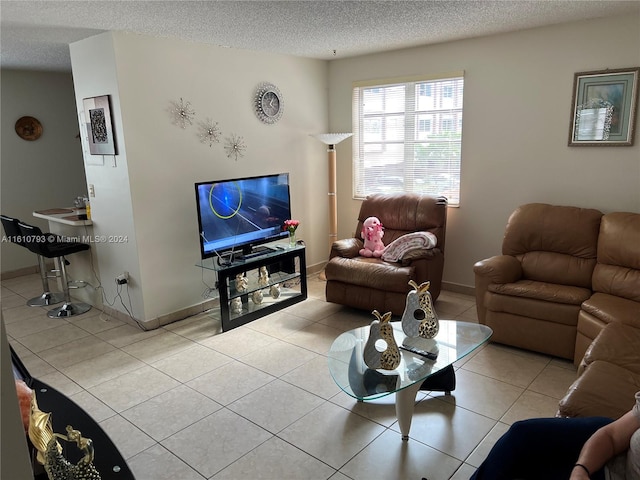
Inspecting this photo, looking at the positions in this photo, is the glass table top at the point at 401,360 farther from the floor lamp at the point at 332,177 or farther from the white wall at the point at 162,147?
the floor lamp at the point at 332,177

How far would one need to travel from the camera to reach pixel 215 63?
13.6 feet

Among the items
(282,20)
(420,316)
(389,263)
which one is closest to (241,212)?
(389,263)

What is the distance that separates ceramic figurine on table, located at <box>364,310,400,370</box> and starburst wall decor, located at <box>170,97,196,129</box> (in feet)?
8.61

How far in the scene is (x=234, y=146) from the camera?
14.5 ft

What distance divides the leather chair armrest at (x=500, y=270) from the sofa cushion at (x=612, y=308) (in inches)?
21.9

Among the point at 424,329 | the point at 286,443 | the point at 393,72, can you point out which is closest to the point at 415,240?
the point at 424,329

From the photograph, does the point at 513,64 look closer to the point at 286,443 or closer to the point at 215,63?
the point at 215,63

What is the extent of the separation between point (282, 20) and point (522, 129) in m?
2.34

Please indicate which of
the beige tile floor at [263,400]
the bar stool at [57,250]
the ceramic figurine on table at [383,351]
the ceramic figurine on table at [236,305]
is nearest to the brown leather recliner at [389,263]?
the beige tile floor at [263,400]

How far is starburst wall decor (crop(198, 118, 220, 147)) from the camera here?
4.13 metres

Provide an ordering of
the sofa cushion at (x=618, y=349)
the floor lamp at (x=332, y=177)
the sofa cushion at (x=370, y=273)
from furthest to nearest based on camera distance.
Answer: the floor lamp at (x=332, y=177), the sofa cushion at (x=370, y=273), the sofa cushion at (x=618, y=349)

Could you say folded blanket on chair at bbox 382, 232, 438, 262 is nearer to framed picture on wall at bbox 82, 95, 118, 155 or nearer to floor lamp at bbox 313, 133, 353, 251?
floor lamp at bbox 313, 133, 353, 251

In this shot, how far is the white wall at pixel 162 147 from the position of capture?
3.65 m

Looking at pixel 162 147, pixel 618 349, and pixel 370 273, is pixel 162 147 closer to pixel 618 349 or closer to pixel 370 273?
pixel 370 273
